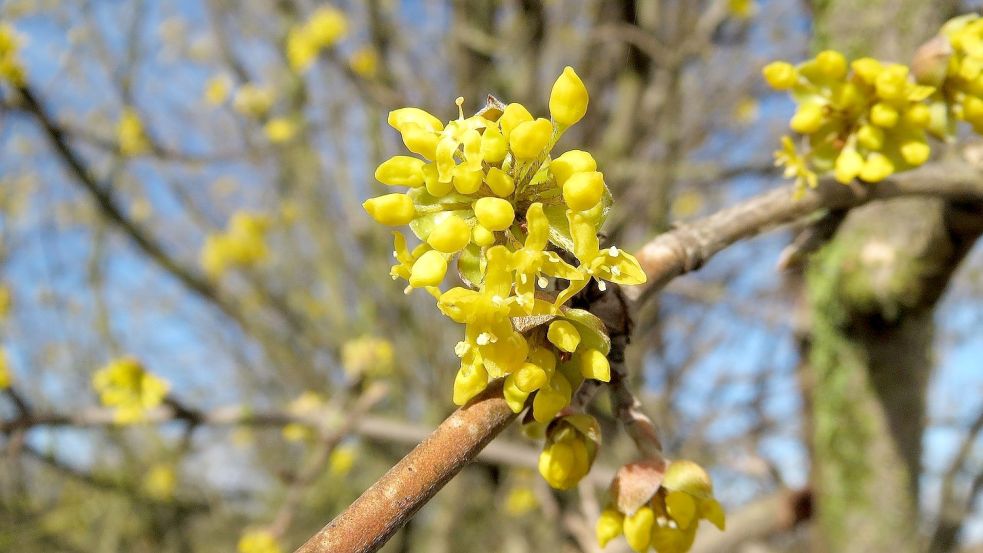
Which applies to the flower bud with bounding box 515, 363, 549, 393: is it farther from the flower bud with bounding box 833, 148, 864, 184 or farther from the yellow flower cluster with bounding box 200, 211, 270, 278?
the yellow flower cluster with bounding box 200, 211, 270, 278

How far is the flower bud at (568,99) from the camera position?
24.1 inches

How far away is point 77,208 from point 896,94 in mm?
5523

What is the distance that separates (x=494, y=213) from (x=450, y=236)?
41 mm

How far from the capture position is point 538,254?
55cm

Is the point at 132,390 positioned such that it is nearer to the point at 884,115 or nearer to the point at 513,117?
the point at 513,117

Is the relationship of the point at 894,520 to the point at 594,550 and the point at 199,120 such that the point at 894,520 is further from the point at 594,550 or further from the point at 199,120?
the point at 199,120

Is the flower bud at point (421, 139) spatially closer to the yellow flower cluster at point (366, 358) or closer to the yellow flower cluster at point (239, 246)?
the yellow flower cluster at point (366, 358)

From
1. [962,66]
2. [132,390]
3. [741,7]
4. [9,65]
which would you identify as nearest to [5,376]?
[132,390]

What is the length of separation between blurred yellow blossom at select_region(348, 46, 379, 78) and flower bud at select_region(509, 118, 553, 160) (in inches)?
118

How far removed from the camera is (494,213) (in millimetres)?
554

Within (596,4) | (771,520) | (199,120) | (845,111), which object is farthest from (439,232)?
(199,120)

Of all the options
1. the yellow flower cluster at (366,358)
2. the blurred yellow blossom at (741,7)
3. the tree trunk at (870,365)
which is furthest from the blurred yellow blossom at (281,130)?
the tree trunk at (870,365)

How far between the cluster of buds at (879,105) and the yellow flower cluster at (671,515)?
36cm

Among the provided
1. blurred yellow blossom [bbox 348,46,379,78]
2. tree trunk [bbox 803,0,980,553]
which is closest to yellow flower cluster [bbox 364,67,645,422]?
tree trunk [bbox 803,0,980,553]
